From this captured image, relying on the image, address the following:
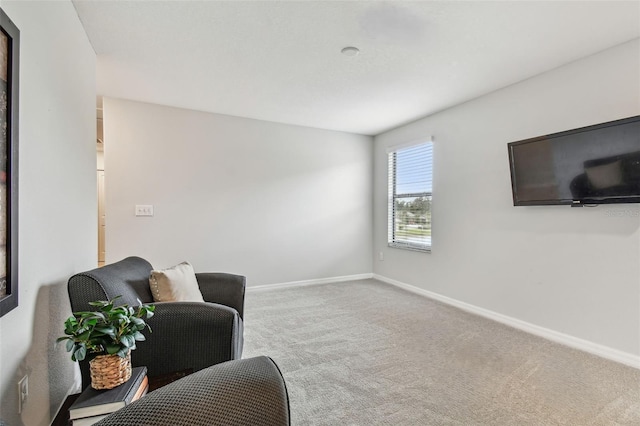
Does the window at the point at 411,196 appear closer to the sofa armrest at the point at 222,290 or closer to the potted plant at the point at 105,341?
the sofa armrest at the point at 222,290

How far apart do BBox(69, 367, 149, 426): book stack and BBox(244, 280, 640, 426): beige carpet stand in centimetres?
88

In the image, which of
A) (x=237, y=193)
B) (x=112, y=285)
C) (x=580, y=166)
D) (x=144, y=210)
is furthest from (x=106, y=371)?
(x=580, y=166)

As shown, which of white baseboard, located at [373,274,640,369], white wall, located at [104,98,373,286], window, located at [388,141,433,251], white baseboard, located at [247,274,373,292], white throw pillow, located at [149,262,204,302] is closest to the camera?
white throw pillow, located at [149,262,204,302]

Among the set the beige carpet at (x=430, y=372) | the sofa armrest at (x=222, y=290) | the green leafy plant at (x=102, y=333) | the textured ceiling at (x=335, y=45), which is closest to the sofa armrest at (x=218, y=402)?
the green leafy plant at (x=102, y=333)

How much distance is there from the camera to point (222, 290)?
2264 millimetres

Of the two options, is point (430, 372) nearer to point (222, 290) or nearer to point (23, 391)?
point (222, 290)

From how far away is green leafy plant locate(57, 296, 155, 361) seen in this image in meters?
1.09

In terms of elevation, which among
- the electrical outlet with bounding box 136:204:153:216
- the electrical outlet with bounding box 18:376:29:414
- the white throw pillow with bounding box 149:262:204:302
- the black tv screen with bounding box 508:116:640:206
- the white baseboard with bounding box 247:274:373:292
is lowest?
the white baseboard with bounding box 247:274:373:292

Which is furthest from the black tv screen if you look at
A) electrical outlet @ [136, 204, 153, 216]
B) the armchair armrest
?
electrical outlet @ [136, 204, 153, 216]

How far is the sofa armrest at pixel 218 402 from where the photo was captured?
21.4 inches

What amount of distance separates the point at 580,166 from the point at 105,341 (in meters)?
3.29

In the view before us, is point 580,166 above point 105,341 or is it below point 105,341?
above

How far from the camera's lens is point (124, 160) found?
137 inches

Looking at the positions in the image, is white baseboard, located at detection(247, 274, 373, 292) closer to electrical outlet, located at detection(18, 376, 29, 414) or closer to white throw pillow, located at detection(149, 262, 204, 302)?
white throw pillow, located at detection(149, 262, 204, 302)
